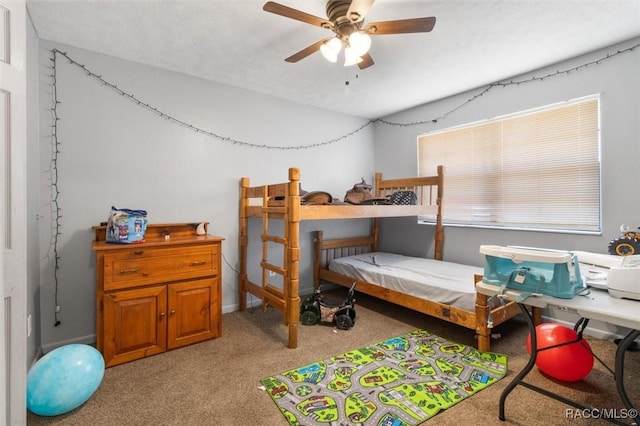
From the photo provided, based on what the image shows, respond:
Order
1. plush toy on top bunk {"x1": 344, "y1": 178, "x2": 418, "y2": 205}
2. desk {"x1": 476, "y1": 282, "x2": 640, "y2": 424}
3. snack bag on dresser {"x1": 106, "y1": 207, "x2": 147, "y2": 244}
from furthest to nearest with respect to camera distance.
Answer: plush toy on top bunk {"x1": 344, "y1": 178, "x2": 418, "y2": 205} < snack bag on dresser {"x1": 106, "y1": 207, "x2": 147, "y2": 244} < desk {"x1": 476, "y1": 282, "x2": 640, "y2": 424}

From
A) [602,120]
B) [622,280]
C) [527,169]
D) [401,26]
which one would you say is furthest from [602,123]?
[401,26]

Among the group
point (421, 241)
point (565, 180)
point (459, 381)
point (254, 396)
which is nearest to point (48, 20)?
point (254, 396)

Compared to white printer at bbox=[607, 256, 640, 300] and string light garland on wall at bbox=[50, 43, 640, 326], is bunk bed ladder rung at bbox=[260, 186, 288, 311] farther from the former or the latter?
white printer at bbox=[607, 256, 640, 300]

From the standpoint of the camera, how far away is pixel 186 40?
239 cm

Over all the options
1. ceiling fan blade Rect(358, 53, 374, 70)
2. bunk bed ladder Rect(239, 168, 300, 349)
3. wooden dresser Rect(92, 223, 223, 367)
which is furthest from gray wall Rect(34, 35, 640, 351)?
ceiling fan blade Rect(358, 53, 374, 70)

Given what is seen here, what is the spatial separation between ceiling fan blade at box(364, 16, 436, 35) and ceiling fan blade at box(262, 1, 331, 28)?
0.28m

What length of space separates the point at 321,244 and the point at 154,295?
2.07 meters

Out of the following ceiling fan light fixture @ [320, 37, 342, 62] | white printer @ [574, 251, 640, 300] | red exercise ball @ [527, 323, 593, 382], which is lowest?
red exercise ball @ [527, 323, 593, 382]

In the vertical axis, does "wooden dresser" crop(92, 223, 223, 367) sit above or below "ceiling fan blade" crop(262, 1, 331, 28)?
below

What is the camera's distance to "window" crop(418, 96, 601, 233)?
271 cm

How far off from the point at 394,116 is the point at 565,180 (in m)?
2.28

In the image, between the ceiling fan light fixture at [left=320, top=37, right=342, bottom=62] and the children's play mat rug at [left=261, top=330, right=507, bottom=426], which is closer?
the children's play mat rug at [left=261, top=330, right=507, bottom=426]

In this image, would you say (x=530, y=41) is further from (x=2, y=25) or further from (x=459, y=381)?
(x=2, y=25)

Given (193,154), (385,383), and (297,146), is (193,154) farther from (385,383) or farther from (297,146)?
(385,383)
